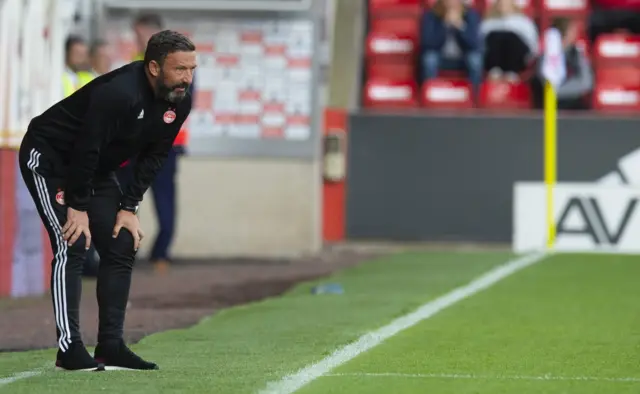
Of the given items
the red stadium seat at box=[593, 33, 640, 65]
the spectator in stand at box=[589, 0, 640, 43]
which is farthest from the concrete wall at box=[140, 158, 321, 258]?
the spectator in stand at box=[589, 0, 640, 43]

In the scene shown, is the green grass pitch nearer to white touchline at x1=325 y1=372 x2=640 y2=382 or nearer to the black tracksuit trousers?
white touchline at x1=325 y1=372 x2=640 y2=382

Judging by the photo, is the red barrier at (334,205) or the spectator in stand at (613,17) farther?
the spectator in stand at (613,17)

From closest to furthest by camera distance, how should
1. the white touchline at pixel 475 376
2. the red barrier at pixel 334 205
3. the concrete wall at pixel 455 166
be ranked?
the white touchline at pixel 475 376 < the concrete wall at pixel 455 166 < the red barrier at pixel 334 205

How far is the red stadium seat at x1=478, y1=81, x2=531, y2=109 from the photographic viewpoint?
19.1 m

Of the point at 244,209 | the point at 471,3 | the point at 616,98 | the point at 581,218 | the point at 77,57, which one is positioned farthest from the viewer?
the point at 471,3

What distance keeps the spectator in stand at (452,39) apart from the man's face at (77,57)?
5284 mm

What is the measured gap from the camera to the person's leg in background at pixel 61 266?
25.3 feet

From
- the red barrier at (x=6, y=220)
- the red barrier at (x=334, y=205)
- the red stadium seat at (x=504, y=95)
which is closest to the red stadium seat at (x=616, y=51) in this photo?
the red stadium seat at (x=504, y=95)

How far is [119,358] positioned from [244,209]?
9.67 metres

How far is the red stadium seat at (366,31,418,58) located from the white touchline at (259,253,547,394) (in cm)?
496

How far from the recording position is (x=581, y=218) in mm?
17562

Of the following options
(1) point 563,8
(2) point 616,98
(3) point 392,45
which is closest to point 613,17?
(1) point 563,8

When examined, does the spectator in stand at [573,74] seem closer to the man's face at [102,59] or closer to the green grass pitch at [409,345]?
the green grass pitch at [409,345]

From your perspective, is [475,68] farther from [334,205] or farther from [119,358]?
[119,358]
